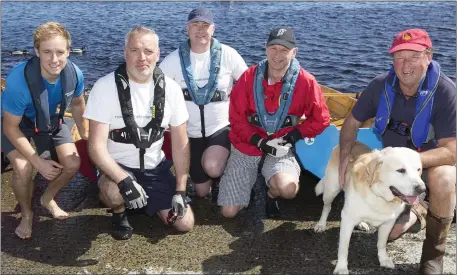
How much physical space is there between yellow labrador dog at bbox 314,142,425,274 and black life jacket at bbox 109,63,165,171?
78.5 inches

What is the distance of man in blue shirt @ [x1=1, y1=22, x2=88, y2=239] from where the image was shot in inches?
196

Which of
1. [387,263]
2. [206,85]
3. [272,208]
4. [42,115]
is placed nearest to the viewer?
[387,263]

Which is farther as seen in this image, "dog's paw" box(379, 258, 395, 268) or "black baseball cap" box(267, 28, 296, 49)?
"black baseball cap" box(267, 28, 296, 49)

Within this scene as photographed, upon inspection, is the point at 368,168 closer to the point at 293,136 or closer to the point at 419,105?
the point at 419,105

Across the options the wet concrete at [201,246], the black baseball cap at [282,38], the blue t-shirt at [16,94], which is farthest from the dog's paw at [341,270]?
the blue t-shirt at [16,94]

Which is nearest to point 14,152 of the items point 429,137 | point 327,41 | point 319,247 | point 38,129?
point 38,129

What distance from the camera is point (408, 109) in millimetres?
4938

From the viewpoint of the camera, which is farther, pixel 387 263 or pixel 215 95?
pixel 215 95

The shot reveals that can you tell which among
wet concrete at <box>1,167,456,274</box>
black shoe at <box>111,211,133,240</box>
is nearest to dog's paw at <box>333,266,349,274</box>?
wet concrete at <box>1,167,456,274</box>

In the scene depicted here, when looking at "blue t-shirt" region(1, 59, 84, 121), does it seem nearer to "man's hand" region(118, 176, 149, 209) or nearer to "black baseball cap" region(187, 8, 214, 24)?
"man's hand" region(118, 176, 149, 209)

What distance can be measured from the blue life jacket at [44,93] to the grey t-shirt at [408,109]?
3.00 m

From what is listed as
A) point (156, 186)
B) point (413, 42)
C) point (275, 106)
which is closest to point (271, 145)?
point (275, 106)

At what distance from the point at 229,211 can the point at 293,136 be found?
3.62ft

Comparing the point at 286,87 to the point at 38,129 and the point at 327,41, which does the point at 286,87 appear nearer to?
the point at 38,129
